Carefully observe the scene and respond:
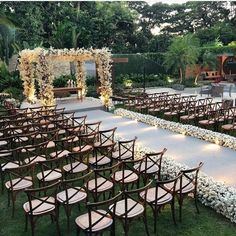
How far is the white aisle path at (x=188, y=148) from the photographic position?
7.94 metres

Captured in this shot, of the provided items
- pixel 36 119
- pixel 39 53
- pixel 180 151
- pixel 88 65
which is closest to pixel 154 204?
pixel 180 151

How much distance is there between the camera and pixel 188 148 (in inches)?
385

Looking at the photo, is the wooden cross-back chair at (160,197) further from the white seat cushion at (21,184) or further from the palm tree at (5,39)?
the palm tree at (5,39)

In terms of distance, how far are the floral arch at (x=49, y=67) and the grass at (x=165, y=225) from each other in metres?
10.1

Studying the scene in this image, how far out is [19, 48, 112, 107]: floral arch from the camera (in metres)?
15.7

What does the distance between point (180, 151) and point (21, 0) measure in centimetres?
2646

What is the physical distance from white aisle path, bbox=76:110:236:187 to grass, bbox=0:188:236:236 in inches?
54.5

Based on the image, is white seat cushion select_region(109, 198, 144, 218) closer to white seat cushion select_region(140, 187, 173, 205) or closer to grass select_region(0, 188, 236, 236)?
white seat cushion select_region(140, 187, 173, 205)

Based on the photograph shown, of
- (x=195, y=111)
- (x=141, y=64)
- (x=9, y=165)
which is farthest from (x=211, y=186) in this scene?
(x=141, y=64)

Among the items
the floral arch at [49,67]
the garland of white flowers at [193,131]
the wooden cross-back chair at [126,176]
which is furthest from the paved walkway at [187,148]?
the floral arch at [49,67]

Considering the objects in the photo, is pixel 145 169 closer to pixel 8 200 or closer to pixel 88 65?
pixel 8 200

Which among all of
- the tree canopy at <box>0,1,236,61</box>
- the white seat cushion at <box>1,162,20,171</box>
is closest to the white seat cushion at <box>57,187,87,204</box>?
the white seat cushion at <box>1,162,20,171</box>

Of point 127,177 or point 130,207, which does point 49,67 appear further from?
point 130,207

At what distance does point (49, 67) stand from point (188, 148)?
874cm
